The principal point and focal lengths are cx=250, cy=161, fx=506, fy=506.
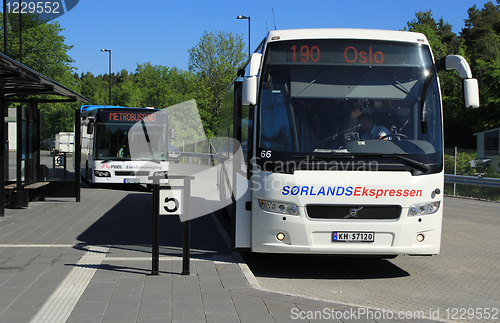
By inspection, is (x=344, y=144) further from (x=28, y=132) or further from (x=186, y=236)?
(x=28, y=132)

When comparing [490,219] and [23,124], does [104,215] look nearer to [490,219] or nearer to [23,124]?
[23,124]

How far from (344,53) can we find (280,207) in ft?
7.09

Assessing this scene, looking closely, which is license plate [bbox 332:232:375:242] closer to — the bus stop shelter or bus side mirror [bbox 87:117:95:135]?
the bus stop shelter

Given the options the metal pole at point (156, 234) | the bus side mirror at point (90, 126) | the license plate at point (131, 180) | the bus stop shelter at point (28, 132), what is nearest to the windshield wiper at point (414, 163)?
the metal pole at point (156, 234)

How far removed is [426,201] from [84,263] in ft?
14.6

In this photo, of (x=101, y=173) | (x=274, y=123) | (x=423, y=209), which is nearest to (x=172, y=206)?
(x=274, y=123)

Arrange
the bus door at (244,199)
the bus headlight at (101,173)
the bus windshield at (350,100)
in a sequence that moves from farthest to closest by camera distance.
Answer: the bus headlight at (101,173) < the bus door at (244,199) < the bus windshield at (350,100)

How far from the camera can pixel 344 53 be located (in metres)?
6.54

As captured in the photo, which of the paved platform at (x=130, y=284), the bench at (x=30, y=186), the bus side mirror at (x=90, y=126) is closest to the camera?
the paved platform at (x=130, y=284)

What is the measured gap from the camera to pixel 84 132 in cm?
1927

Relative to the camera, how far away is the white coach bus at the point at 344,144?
615cm

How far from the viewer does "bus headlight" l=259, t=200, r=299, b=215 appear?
20.2ft

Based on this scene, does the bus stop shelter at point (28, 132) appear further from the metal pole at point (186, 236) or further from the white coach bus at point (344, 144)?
the white coach bus at point (344, 144)

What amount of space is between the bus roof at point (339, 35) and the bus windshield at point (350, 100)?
0.08m
